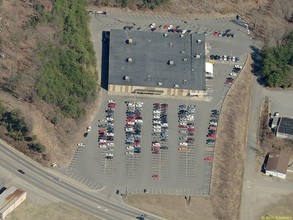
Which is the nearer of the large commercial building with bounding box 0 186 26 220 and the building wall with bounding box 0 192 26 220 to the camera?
the building wall with bounding box 0 192 26 220

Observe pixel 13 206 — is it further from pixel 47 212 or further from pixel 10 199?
pixel 47 212

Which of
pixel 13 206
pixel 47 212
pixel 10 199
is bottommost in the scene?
pixel 47 212

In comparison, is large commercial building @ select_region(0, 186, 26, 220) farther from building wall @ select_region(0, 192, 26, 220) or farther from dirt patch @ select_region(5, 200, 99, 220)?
dirt patch @ select_region(5, 200, 99, 220)

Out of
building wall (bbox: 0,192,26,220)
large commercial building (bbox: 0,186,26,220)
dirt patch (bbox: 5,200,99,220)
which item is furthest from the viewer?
dirt patch (bbox: 5,200,99,220)

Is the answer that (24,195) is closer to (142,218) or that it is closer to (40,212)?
(40,212)

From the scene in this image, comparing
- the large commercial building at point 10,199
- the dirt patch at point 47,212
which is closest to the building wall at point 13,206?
the large commercial building at point 10,199

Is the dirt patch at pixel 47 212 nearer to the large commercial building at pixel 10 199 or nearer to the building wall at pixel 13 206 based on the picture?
the building wall at pixel 13 206

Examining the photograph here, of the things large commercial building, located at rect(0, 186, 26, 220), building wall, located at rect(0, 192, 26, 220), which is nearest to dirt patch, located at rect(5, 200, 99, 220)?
building wall, located at rect(0, 192, 26, 220)

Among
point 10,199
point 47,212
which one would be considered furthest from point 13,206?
point 47,212
